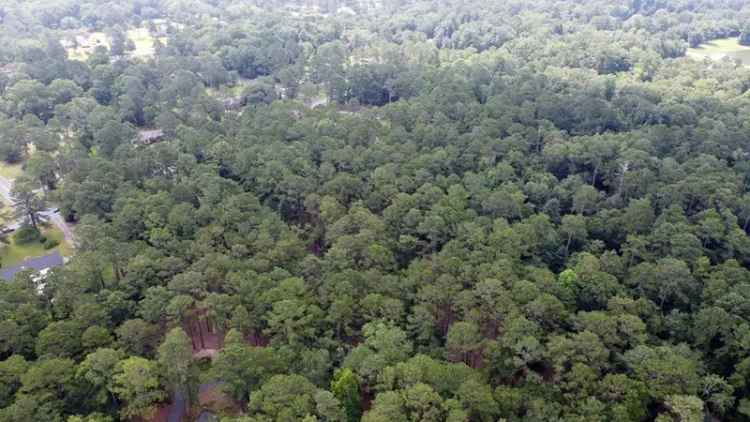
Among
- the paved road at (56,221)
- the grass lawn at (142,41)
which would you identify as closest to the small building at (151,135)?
the paved road at (56,221)

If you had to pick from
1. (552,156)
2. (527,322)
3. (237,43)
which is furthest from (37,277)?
(237,43)

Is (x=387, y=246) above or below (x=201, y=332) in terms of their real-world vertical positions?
above

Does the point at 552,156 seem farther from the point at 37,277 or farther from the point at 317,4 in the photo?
the point at 317,4

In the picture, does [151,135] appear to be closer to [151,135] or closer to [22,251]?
[151,135]

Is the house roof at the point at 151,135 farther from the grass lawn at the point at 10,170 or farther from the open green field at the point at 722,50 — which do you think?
the open green field at the point at 722,50

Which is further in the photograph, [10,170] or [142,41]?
[142,41]

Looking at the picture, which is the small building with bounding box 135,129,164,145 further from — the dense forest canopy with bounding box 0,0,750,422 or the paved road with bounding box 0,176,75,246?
the paved road with bounding box 0,176,75,246

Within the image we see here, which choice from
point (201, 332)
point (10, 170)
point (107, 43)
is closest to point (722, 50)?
point (201, 332)
